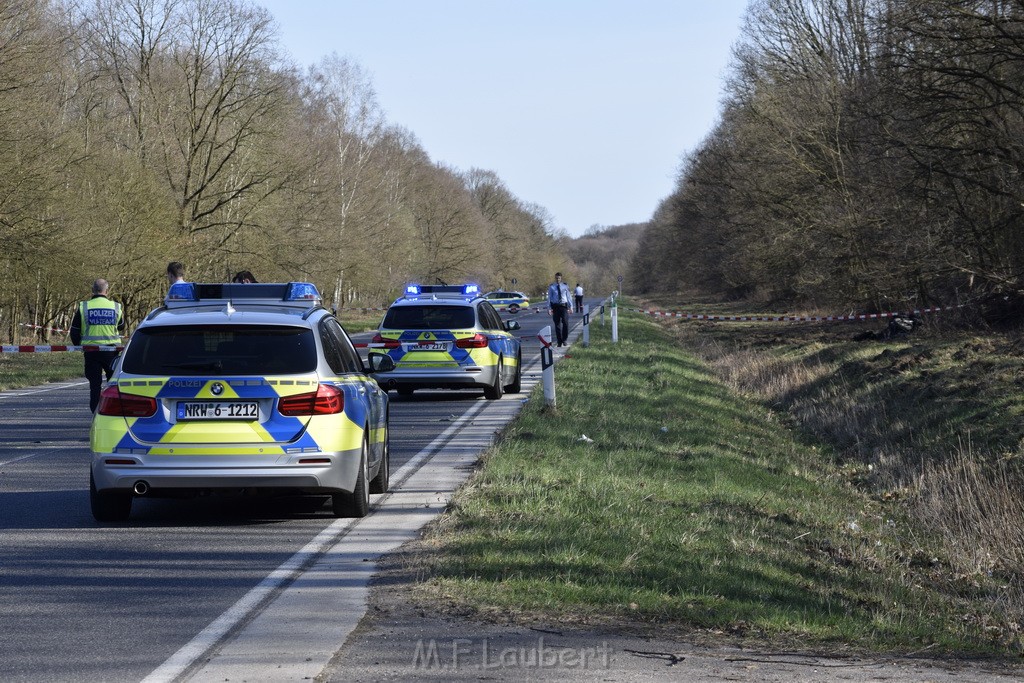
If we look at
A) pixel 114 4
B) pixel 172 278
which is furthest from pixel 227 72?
pixel 172 278

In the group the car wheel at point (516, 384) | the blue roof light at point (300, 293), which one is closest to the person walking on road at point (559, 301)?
the car wheel at point (516, 384)

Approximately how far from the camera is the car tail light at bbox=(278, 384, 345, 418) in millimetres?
9047

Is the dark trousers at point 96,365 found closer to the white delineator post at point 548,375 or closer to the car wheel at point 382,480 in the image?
the white delineator post at point 548,375

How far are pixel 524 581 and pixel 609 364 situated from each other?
20.2 meters

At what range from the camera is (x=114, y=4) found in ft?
146

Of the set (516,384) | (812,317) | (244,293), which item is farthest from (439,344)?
(812,317)

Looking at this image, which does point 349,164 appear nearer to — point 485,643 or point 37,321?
point 37,321

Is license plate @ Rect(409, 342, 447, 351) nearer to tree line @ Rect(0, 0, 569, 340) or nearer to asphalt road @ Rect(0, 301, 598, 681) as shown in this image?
asphalt road @ Rect(0, 301, 598, 681)

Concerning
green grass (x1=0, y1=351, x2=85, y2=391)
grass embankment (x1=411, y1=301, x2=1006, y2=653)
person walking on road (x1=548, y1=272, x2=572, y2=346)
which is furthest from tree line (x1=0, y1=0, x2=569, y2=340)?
grass embankment (x1=411, y1=301, x2=1006, y2=653)

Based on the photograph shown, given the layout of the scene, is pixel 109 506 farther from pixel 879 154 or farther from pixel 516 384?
pixel 879 154

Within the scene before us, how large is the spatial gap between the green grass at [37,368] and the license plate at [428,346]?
806 centimetres

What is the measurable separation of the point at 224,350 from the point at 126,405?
0.78 m

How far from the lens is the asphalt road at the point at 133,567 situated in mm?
5895

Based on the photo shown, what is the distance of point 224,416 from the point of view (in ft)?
29.4
